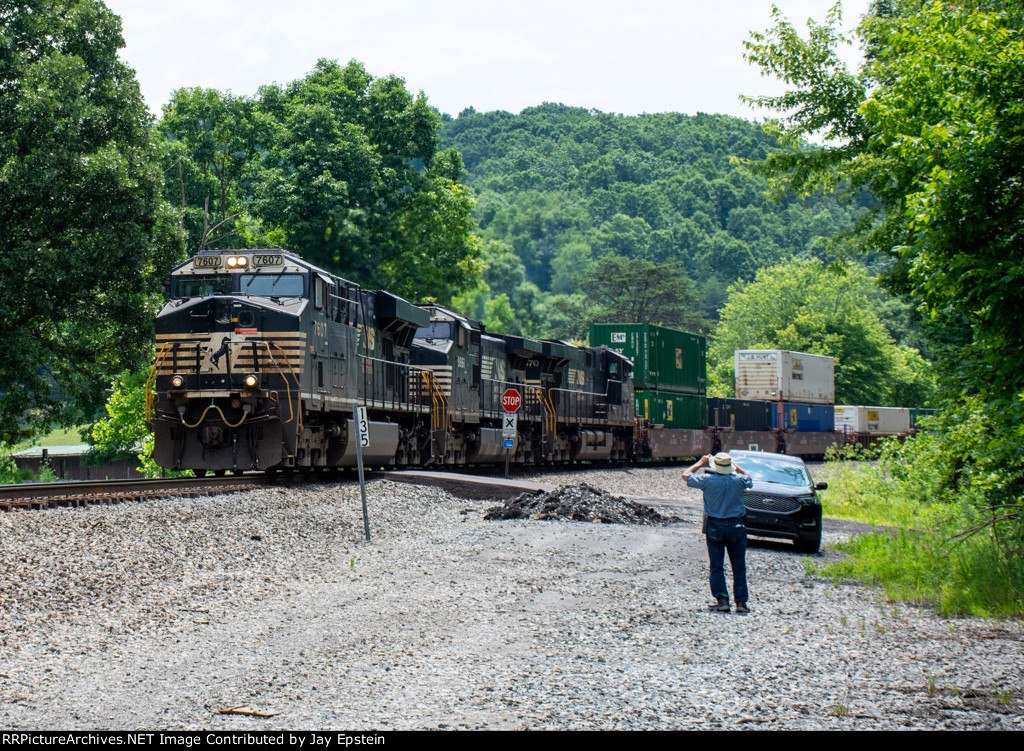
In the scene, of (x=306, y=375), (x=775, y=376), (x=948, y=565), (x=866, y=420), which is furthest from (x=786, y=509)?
(x=866, y=420)

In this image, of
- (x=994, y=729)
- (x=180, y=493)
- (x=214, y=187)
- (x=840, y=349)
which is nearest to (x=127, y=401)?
(x=214, y=187)

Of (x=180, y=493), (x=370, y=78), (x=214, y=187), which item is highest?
(x=370, y=78)

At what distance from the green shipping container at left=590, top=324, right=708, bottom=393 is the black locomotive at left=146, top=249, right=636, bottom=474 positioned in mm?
13923

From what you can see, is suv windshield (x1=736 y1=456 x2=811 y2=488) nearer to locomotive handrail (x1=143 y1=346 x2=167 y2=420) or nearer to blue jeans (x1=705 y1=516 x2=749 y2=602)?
blue jeans (x1=705 y1=516 x2=749 y2=602)

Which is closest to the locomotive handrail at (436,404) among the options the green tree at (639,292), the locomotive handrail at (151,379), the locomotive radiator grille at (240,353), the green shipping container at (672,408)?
the locomotive radiator grille at (240,353)

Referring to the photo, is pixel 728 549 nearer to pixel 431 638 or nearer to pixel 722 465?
pixel 722 465

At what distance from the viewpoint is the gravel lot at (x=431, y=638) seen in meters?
5.84

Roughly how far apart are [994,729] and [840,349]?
7241cm

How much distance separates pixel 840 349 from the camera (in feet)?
244

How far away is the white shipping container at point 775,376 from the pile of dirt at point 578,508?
98.8 feet

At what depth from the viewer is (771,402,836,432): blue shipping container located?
4603 centimetres

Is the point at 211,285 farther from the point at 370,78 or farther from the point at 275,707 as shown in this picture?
the point at 370,78

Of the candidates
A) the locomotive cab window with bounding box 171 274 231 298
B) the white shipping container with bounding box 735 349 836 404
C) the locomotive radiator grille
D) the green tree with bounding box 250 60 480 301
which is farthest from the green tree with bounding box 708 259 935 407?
the locomotive radiator grille
